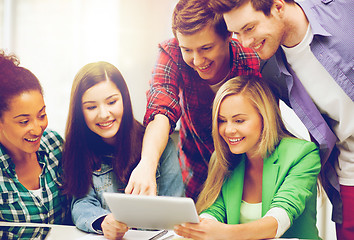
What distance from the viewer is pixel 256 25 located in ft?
3.75

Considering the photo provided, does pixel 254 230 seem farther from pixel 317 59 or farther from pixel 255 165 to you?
pixel 317 59

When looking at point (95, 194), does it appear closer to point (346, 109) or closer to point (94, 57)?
point (94, 57)

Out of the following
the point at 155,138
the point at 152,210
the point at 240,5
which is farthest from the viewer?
the point at 155,138

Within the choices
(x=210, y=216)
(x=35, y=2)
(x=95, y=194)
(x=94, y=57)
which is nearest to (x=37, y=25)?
(x=35, y=2)

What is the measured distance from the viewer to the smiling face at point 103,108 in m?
1.27

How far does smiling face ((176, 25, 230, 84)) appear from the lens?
1.23 metres

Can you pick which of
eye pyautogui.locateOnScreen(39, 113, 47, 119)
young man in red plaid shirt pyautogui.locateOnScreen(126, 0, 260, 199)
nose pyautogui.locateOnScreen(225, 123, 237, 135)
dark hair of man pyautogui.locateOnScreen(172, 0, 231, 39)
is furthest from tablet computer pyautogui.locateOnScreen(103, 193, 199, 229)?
dark hair of man pyautogui.locateOnScreen(172, 0, 231, 39)

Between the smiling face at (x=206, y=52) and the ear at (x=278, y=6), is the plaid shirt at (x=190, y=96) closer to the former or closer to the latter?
the smiling face at (x=206, y=52)

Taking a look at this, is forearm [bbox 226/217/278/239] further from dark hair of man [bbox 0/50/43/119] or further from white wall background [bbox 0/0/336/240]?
dark hair of man [bbox 0/50/43/119]

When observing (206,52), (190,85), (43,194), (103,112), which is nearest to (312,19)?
(206,52)

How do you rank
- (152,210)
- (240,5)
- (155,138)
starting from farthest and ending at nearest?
(155,138) → (240,5) → (152,210)

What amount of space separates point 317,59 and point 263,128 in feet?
0.82

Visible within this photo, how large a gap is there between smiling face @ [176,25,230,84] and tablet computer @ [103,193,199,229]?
1.58 feet

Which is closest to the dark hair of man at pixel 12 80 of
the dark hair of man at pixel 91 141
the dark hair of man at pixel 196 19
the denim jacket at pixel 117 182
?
the dark hair of man at pixel 91 141
